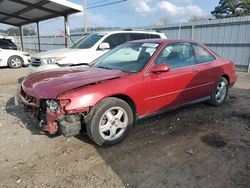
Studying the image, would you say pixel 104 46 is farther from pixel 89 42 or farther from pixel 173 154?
pixel 173 154

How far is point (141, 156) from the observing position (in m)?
3.36

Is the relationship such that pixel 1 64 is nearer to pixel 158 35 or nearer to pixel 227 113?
pixel 158 35

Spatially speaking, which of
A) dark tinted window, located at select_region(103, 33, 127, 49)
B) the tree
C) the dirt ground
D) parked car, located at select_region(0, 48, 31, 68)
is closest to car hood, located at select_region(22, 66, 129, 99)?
the dirt ground

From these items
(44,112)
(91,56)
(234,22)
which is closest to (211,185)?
(44,112)

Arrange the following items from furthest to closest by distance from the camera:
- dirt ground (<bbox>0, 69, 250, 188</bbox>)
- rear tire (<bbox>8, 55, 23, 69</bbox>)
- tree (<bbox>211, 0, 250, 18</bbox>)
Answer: tree (<bbox>211, 0, 250, 18</bbox>), rear tire (<bbox>8, 55, 23, 69</bbox>), dirt ground (<bbox>0, 69, 250, 188</bbox>)

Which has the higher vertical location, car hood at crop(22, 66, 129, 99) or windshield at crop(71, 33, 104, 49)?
windshield at crop(71, 33, 104, 49)

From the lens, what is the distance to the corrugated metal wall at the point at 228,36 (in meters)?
11.0

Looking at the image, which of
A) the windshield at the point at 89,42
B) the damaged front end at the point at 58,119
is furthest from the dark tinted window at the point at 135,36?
the damaged front end at the point at 58,119

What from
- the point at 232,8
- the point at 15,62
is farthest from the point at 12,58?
the point at 232,8

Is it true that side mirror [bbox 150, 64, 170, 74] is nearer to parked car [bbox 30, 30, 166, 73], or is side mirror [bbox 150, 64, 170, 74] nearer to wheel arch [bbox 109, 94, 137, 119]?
wheel arch [bbox 109, 94, 137, 119]

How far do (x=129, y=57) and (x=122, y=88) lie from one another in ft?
3.55

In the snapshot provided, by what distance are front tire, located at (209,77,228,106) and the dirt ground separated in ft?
2.26

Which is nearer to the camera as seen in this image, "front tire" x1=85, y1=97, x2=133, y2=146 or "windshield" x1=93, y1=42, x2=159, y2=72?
"front tire" x1=85, y1=97, x2=133, y2=146

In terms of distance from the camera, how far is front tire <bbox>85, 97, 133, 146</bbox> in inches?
132
